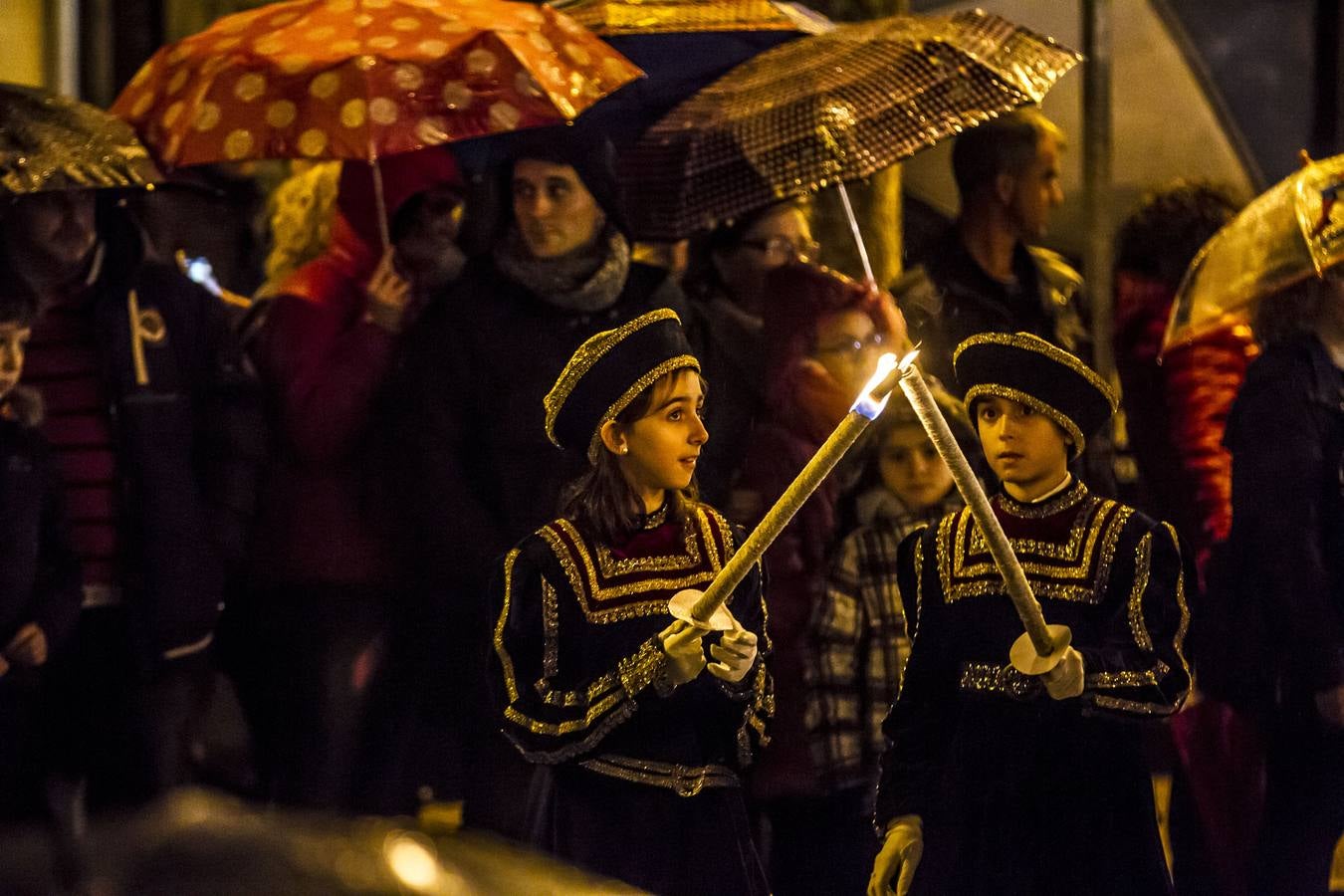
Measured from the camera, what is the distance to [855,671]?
20.9 ft

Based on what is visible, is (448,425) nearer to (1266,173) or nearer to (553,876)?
(553,876)

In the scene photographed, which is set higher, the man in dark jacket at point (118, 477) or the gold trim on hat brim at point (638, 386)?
the gold trim on hat brim at point (638, 386)

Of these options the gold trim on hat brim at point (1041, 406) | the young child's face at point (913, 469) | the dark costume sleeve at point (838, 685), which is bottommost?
the dark costume sleeve at point (838, 685)

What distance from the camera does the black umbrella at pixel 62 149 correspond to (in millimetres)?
6293

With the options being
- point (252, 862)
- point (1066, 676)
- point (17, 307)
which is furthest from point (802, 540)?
point (252, 862)

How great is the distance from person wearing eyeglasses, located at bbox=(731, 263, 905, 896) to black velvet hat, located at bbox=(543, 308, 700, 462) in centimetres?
103

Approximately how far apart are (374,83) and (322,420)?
0.90 m

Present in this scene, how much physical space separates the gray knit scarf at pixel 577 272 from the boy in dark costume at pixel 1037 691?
Result: 4.41ft

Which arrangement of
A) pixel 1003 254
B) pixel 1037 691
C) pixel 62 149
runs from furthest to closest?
1. pixel 1003 254
2. pixel 62 149
3. pixel 1037 691

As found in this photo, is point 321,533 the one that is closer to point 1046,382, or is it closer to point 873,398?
point 1046,382

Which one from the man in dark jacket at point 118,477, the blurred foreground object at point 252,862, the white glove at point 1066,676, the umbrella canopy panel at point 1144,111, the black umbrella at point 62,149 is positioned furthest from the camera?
the umbrella canopy panel at point 1144,111

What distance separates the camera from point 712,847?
17.4ft

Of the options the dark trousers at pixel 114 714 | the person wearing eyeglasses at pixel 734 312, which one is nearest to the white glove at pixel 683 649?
the person wearing eyeglasses at pixel 734 312

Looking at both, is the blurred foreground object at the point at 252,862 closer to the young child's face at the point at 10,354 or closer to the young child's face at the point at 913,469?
the young child's face at the point at 10,354
